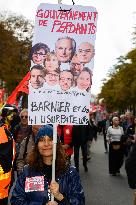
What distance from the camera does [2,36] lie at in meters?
59.1

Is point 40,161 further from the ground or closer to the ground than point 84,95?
closer to the ground

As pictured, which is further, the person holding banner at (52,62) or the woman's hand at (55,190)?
the person holding banner at (52,62)

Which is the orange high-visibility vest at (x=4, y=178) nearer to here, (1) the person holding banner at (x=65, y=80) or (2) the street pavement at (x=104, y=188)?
(1) the person holding banner at (x=65, y=80)

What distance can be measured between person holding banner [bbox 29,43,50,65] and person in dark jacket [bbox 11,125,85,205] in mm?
795

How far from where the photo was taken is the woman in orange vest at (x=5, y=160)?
5070 mm

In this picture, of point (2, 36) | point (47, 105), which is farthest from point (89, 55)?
point (2, 36)

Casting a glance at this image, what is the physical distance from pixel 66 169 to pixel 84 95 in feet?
→ 2.23

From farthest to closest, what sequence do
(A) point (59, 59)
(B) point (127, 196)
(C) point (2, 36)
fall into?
(C) point (2, 36), (B) point (127, 196), (A) point (59, 59)

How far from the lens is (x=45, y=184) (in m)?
4.59

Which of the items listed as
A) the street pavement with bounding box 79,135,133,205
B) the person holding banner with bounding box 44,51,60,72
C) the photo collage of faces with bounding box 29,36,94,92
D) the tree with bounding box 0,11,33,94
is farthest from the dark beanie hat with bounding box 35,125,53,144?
the tree with bounding box 0,11,33,94

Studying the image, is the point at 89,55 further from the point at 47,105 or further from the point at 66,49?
the point at 47,105

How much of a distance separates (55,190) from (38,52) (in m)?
1.20

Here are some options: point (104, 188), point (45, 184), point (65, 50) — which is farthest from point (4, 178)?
point (104, 188)

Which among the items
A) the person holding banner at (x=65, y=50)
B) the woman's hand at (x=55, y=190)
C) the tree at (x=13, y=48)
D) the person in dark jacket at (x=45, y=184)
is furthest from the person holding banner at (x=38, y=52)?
the tree at (x=13, y=48)
